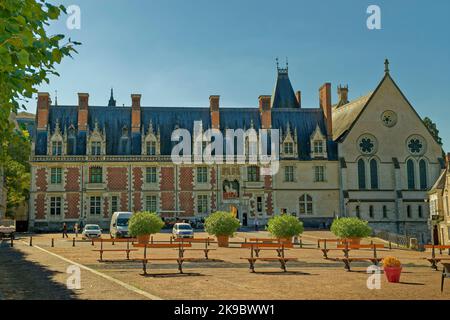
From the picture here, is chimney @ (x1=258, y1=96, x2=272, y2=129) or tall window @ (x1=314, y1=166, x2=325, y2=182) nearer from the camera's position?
tall window @ (x1=314, y1=166, x2=325, y2=182)

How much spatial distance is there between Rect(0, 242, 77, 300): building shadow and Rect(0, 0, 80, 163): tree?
4.48 meters

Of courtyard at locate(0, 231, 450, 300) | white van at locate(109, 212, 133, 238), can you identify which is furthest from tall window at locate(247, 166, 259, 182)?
courtyard at locate(0, 231, 450, 300)

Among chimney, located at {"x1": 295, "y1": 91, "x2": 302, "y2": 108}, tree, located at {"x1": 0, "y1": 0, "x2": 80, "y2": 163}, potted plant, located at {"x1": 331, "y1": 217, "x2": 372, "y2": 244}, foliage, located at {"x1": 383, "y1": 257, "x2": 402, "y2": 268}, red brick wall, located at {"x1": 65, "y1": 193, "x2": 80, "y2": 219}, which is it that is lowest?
foliage, located at {"x1": 383, "y1": 257, "x2": 402, "y2": 268}

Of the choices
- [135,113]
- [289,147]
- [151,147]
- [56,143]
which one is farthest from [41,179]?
[289,147]

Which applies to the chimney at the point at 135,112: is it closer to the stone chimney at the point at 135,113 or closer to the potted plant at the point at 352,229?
the stone chimney at the point at 135,113

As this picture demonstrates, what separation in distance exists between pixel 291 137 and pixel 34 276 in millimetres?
40538

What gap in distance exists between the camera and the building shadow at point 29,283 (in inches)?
533

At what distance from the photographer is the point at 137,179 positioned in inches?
2092

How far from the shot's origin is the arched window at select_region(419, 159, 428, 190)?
54.4m

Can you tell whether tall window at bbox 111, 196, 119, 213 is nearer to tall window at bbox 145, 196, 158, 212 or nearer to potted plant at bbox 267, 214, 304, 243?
tall window at bbox 145, 196, 158, 212

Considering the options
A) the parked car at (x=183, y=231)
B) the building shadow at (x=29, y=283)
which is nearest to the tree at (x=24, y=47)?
the building shadow at (x=29, y=283)

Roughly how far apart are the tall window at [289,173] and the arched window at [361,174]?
680cm
